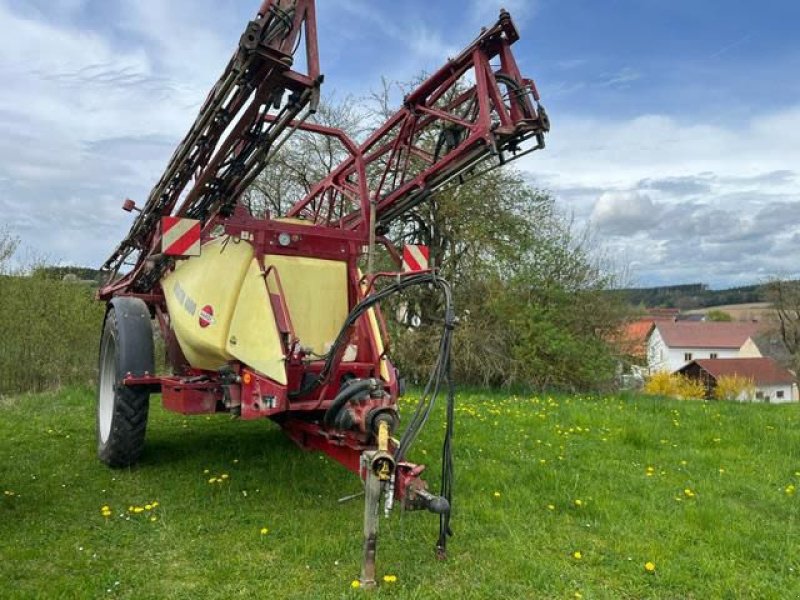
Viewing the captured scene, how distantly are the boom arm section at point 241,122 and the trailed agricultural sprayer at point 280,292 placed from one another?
12 mm

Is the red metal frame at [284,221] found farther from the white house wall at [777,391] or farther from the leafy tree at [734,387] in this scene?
the white house wall at [777,391]

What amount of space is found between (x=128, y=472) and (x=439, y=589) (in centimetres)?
349

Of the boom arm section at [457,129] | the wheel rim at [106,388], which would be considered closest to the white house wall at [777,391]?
the boom arm section at [457,129]

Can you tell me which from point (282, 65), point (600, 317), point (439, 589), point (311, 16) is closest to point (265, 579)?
point (439, 589)

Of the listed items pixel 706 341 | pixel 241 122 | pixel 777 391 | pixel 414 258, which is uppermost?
pixel 241 122

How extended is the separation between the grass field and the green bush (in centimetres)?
717

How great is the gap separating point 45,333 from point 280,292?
11.6 meters

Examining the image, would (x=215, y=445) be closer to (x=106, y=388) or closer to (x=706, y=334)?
(x=106, y=388)

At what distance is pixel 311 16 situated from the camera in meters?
4.72

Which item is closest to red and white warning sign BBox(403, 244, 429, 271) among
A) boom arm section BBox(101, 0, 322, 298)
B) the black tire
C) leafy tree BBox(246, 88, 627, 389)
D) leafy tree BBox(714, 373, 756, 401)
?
boom arm section BBox(101, 0, 322, 298)

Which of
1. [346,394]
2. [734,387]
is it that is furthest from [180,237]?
[734,387]

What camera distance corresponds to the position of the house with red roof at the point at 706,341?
67875 mm

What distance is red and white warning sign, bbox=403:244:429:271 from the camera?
5.86 meters

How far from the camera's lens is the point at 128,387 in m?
5.73
